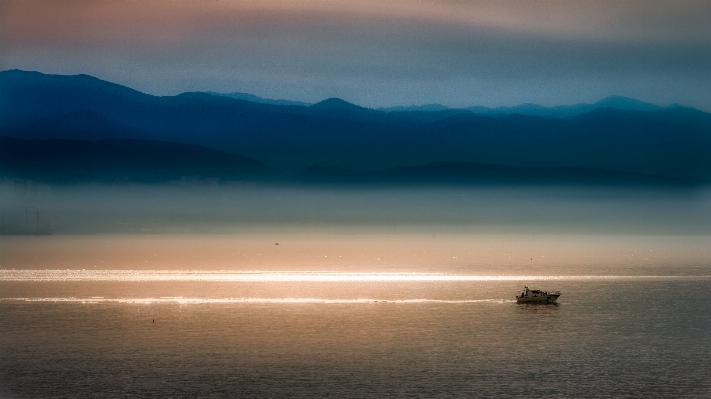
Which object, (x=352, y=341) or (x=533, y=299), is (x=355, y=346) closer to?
(x=352, y=341)

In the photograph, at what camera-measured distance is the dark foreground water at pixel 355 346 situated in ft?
179

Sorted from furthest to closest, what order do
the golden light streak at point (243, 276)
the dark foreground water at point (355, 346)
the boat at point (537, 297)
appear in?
1. the golden light streak at point (243, 276)
2. the boat at point (537, 297)
3. the dark foreground water at point (355, 346)

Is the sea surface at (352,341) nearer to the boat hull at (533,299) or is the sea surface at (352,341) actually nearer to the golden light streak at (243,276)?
the boat hull at (533,299)

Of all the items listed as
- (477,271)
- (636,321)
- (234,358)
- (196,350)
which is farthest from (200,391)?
(477,271)

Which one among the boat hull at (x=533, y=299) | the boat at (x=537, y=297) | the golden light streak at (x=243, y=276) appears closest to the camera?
the boat hull at (x=533, y=299)

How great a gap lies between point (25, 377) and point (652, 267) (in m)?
166

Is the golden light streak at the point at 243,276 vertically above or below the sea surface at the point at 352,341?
above

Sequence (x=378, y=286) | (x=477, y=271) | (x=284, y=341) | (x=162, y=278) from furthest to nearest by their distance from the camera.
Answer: (x=477, y=271), (x=162, y=278), (x=378, y=286), (x=284, y=341)

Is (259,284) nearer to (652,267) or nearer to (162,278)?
(162,278)

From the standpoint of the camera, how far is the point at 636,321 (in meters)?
88.0

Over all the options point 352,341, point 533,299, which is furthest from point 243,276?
point 352,341

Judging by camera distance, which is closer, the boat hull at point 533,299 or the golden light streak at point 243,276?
the boat hull at point 533,299

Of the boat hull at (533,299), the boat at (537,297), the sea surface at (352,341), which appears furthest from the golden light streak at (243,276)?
the boat hull at (533,299)

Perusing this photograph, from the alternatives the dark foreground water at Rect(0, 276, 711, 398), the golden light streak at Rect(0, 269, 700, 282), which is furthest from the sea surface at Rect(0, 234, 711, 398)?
the golden light streak at Rect(0, 269, 700, 282)
